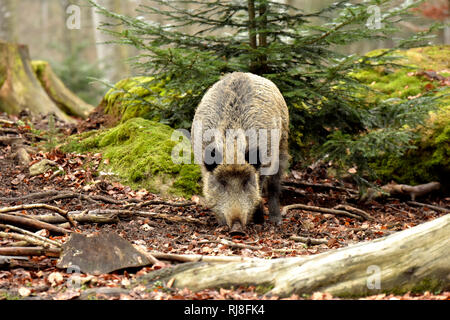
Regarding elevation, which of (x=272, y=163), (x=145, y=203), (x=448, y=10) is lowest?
(x=145, y=203)

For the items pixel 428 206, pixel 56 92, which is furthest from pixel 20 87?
pixel 428 206

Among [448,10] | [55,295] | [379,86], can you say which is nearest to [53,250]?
[55,295]

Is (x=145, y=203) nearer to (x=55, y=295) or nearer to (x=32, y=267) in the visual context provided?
(x=32, y=267)

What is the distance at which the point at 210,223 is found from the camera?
664 centimetres

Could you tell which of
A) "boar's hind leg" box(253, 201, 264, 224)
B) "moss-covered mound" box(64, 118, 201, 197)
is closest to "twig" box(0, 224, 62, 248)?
"moss-covered mound" box(64, 118, 201, 197)

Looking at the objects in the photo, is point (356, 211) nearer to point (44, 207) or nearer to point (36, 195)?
point (44, 207)

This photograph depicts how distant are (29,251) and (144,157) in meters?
3.88

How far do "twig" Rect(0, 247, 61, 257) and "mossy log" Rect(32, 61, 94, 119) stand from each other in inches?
382

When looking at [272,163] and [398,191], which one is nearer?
[272,163]

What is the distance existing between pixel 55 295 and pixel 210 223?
10.3ft

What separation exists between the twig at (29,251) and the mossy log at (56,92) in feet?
31.8
